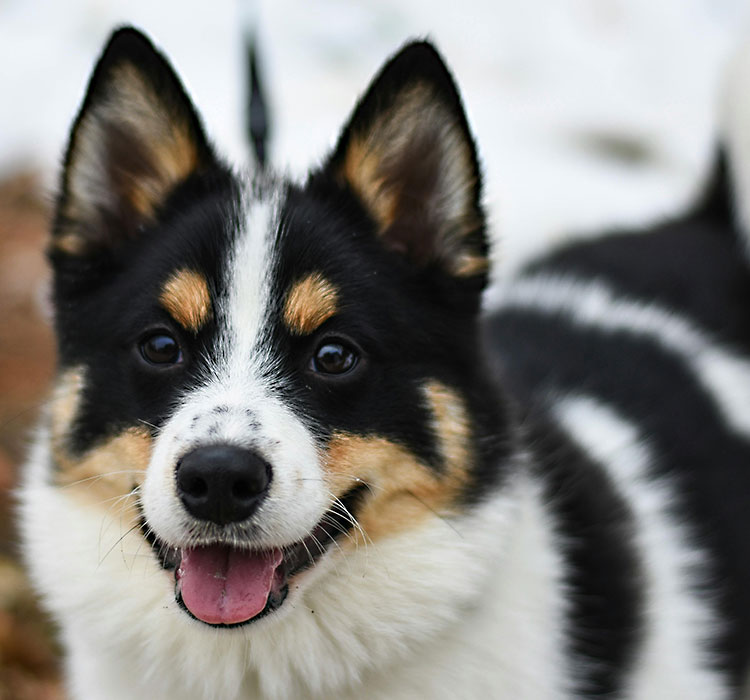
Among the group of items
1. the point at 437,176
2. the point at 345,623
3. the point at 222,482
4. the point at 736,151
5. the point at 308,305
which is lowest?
the point at 345,623

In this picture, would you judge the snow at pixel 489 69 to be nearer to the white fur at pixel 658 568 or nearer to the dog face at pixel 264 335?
the white fur at pixel 658 568

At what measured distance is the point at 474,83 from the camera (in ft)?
29.0

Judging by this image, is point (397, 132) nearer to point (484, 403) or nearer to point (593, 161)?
point (484, 403)

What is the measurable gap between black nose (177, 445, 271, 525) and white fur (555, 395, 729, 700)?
4.61ft

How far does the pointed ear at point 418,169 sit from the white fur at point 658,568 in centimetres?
91

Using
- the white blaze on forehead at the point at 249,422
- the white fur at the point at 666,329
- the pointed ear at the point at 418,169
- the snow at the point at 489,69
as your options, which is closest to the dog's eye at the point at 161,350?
the white blaze on forehead at the point at 249,422

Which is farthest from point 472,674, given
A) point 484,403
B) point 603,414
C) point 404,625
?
point 603,414

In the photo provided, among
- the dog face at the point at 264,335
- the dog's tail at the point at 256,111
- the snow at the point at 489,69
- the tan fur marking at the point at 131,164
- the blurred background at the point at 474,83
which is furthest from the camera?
the snow at the point at 489,69

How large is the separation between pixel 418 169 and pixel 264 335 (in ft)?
2.24

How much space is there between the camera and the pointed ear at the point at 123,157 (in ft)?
8.75

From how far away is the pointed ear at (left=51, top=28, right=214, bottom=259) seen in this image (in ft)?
8.75

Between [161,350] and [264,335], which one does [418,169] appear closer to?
[264,335]

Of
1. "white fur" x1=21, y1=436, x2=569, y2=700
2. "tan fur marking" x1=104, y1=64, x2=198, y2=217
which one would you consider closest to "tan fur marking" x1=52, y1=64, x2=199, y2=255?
"tan fur marking" x1=104, y1=64, x2=198, y2=217

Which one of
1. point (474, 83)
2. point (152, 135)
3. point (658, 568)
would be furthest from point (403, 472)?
point (474, 83)
